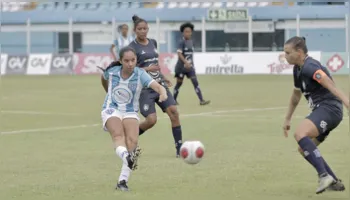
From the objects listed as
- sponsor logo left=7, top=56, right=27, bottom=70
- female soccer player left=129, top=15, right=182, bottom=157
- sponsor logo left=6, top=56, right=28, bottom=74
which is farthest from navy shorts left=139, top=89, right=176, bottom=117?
sponsor logo left=7, top=56, right=27, bottom=70

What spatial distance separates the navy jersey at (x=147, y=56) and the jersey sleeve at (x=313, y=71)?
152 inches

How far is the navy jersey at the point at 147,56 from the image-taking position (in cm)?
1307

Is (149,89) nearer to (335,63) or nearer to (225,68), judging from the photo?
(335,63)

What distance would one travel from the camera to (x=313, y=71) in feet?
31.2

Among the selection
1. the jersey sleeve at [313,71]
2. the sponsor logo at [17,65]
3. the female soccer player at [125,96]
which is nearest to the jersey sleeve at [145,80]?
the female soccer player at [125,96]

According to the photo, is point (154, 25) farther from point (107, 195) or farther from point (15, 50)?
point (107, 195)

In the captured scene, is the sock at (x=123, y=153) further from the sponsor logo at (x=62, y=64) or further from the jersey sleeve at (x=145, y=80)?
the sponsor logo at (x=62, y=64)

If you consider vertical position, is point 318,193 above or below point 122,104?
below

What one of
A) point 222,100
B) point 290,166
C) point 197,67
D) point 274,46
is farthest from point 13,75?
point 290,166

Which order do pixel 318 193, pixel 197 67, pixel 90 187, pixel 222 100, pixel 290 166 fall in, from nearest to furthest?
pixel 318 193 < pixel 90 187 < pixel 290 166 < pixel 222 100 < pixel 197 67

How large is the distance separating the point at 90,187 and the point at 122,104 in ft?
3.47

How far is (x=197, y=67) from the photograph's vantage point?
4266cm

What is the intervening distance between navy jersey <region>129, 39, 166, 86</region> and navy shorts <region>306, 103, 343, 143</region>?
3.84 meters

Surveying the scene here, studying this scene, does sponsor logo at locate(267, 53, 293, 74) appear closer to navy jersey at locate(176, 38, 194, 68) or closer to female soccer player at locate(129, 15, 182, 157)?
navy jersey at locate(176, 38, 194, 68)
